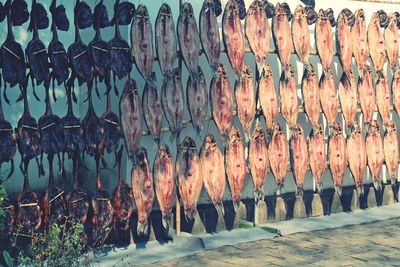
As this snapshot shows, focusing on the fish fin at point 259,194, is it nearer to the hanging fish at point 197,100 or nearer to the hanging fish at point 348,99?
the hanging fish at point 197,100

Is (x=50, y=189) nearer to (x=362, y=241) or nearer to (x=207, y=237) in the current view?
(x=207, y=237)

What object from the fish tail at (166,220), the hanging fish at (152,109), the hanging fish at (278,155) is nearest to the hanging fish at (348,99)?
the hanging fish at (278,155)

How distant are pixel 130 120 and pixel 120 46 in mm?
865

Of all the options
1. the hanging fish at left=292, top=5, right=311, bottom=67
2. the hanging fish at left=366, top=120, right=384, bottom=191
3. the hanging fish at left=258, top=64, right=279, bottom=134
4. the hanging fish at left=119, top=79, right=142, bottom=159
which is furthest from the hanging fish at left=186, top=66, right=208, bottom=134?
the hanging fish at left=366, top=120, right=384, bottom=191

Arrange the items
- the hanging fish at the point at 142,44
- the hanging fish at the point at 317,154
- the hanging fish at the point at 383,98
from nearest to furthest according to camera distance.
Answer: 1. the hanging fish at the point at 142,44
2. the hanging fish at the point at 317,154
3. the hanging fish at the point at 383,98

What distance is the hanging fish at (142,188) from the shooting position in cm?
925

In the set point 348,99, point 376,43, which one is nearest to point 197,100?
point 348,99

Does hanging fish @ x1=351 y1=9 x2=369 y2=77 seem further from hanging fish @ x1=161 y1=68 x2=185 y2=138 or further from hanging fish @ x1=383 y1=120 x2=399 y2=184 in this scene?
hanging fish @ x1=161 y1=68 x2=185 y2=138

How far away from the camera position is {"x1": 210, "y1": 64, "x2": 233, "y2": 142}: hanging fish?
9.87 m

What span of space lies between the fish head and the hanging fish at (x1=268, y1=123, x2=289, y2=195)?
63.8 inches

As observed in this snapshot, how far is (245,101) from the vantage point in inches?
397

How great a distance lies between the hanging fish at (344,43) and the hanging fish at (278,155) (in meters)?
1.54

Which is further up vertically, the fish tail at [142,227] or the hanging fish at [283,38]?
the hanging fish at [283,38]

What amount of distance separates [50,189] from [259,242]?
114 inches
